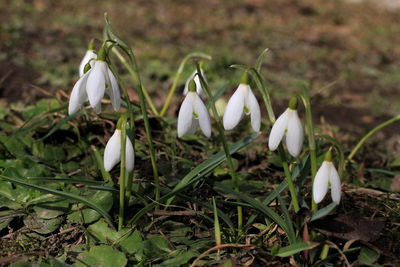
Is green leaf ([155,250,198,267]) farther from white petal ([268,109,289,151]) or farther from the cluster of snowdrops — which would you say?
white petal ([268,109,289,151])

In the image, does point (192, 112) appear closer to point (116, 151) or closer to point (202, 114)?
point (202, 114)

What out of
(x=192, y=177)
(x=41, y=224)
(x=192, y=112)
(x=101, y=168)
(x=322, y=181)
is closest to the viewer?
(x=322, y=181)

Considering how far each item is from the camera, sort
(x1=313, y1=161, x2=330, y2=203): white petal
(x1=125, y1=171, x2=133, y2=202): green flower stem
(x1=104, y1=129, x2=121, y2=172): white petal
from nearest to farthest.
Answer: (x1=313, y1=161, x2=330, y2=203): white petal → (x1=104, y1=129, x2=121, y2=172): white petal → (x1=125, y1=171, x2=133, y2=202): green flower stem

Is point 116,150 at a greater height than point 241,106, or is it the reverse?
point 241,106

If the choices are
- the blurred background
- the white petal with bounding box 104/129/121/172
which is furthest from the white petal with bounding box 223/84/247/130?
the blurred background

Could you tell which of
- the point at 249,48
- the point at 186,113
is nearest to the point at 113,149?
the point at 186,113

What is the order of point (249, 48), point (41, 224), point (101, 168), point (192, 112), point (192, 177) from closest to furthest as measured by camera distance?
point (192, 112), point (192, 177), point (41, 224), point (101, 168), point (249, 48)

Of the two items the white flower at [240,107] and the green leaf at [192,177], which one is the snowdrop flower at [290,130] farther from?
the green leaf at [192,177]
